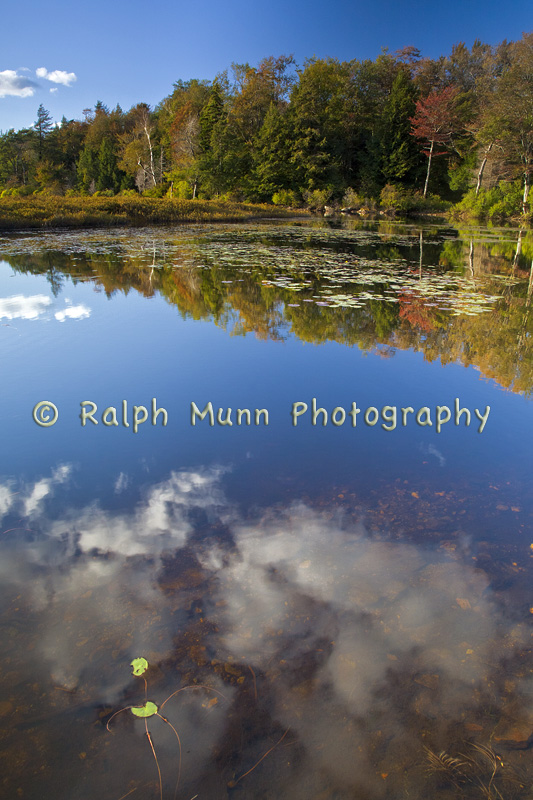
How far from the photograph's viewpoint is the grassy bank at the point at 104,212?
16.6 m

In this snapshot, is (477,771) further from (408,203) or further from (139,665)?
(408,203)

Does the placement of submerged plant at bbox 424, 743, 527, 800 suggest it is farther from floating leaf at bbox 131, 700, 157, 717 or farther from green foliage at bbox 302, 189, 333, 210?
green foliage at bbox 302, 189, 333, 210

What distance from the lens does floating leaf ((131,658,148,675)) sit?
1.31 meters

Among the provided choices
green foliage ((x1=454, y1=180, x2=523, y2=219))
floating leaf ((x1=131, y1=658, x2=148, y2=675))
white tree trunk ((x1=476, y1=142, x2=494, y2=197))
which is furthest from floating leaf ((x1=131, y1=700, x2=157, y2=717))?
white tree trunk ((x1=476, y1=142, x2=494, y2=197))

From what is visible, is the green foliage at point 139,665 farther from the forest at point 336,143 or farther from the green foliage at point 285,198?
the green foliage at point 285,198

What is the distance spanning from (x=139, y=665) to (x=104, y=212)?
21159mm

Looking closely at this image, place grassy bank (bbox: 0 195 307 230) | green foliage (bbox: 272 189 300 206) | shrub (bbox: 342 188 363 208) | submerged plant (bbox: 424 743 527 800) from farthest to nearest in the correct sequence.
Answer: green foliage (bbox: 272 189 300 206)
shrub (bbox: 342 188 363 208)
grassy bank (bbox: 0 195 307 230)
submerged plant (bbox: 424 743 527 800)

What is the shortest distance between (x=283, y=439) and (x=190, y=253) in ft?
29.8

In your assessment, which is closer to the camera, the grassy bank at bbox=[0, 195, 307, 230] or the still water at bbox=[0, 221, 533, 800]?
the still water at bbox=[0, 221, 533, 800]

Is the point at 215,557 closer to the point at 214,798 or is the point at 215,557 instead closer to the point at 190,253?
the point at 214,798

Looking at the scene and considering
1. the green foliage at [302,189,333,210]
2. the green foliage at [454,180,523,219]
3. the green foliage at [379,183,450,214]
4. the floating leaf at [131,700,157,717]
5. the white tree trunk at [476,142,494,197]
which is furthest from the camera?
the green foliage at [302,189,333,210]

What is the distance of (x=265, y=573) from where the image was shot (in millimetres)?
1687

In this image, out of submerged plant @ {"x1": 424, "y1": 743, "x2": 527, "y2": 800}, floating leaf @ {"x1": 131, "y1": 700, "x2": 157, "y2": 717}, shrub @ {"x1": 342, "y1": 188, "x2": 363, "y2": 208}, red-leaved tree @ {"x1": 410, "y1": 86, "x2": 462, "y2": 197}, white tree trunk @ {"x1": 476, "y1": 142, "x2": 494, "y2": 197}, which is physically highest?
red-leaved tree @ {"x1": 410, "y1": 86, "x2": 462, "y2": 197}

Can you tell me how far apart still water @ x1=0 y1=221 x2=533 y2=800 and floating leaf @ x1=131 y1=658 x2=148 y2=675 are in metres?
0.01
